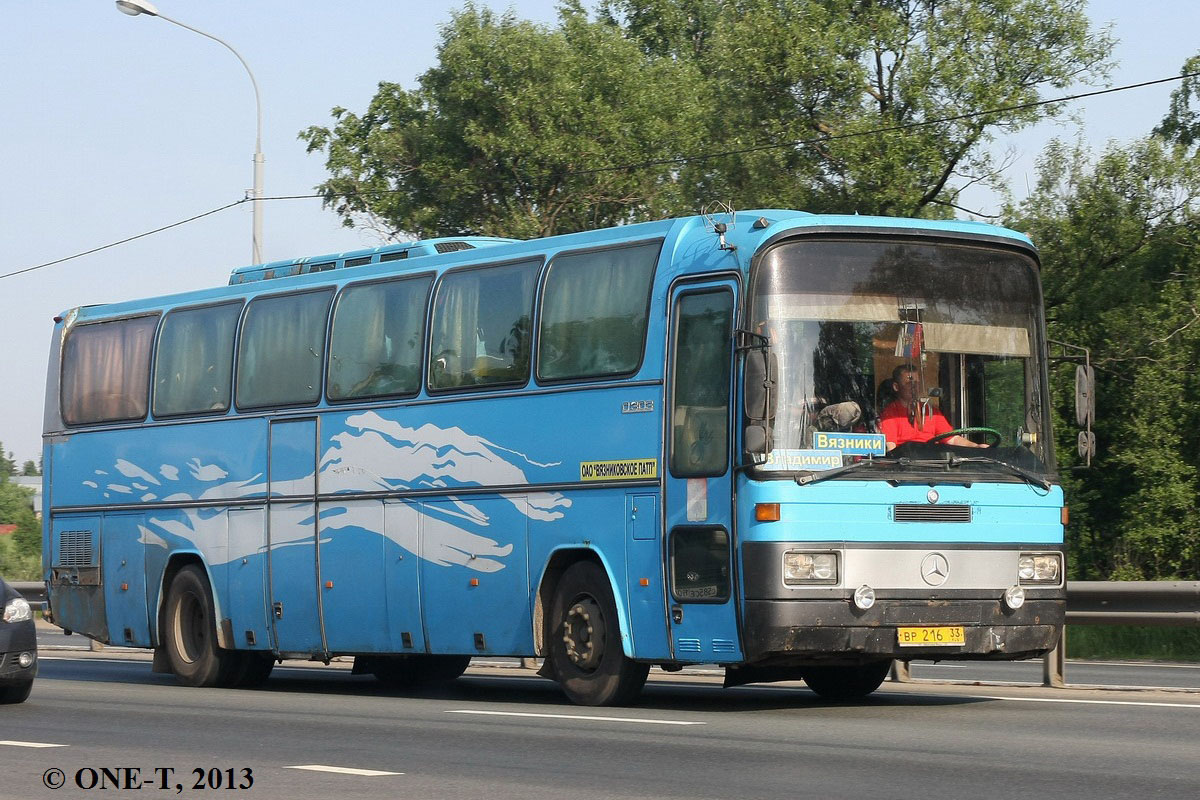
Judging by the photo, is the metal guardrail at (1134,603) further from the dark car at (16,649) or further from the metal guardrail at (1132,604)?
the dark car at (16,649)

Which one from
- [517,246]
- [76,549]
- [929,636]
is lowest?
[929,636]

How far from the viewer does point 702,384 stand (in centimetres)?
1352

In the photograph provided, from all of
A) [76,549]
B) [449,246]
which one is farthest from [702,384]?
[76,549]

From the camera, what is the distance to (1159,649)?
69.3ft

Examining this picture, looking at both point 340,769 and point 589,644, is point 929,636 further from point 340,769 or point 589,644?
point 340,769

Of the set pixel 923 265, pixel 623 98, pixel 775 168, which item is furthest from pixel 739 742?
pixel 623 98

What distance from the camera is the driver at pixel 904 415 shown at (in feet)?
43.0

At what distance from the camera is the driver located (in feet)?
43.0

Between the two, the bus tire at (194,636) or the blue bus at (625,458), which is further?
the bus tire at (194,636)

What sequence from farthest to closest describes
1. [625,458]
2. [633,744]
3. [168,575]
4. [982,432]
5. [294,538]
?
[168,575] < [294,538] < [625,458] < [982,432] < [633,744]

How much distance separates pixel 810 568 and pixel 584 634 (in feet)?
7.52

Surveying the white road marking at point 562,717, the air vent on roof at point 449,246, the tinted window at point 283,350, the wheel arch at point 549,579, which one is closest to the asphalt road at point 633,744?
the white road marking at point 562,717

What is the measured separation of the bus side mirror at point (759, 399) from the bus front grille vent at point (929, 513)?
106cm

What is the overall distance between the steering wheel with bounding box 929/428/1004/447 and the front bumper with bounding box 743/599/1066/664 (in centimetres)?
109
